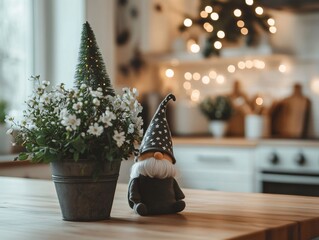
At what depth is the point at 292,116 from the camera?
16.4ft

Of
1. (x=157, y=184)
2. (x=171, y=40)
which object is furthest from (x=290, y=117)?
(x=157, y=184)

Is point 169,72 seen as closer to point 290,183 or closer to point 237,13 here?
point 290,183

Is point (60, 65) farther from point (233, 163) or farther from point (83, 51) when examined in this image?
point (83, 51)

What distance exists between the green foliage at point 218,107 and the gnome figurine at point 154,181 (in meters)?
3.44

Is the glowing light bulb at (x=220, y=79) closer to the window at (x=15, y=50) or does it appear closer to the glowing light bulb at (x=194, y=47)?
the glowing light bulb at (x=194, y=47)

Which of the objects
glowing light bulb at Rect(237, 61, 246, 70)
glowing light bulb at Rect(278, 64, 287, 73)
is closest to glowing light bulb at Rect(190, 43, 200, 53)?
glowing light bulb at Rect(237, 61, 246, 70)

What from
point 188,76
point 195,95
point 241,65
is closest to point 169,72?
point 188,76

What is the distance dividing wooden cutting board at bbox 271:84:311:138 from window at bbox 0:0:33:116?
195 cm

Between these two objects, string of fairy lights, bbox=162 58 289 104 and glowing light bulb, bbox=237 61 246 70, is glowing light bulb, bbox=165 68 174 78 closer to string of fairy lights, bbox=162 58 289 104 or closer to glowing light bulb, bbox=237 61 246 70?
string of fairy lights, bbox=162 58 289 104

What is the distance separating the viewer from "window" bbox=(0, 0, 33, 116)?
4039 mm

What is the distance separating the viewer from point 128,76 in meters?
5.38

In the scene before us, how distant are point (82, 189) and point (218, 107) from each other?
3612 millimetres

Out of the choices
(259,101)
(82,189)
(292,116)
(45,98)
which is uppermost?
(259,101)

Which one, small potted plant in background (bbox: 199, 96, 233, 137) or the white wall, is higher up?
the white wall
